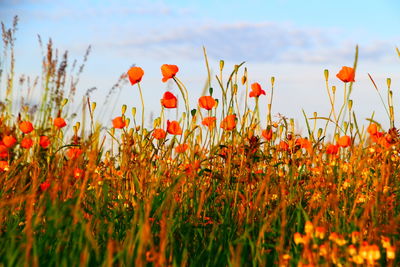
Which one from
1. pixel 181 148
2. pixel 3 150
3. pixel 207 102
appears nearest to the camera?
pixel 207 102

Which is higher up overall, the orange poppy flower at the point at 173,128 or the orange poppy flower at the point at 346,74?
the orange poppy flower at the point at 346,74

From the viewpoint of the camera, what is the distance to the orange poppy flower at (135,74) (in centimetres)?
322

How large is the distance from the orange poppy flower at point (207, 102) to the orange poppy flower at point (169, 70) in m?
0.26

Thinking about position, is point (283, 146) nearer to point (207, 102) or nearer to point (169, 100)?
point (207, 102)

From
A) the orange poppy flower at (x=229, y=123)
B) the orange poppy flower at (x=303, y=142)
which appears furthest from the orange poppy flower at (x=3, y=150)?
the orange poppy flower at (x=303, y=142)

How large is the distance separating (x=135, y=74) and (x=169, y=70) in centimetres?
25

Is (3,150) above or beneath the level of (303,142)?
beneath

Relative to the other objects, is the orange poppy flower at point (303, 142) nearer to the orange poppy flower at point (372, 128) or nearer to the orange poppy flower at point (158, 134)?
the orange poppy flower at point (372, 128)


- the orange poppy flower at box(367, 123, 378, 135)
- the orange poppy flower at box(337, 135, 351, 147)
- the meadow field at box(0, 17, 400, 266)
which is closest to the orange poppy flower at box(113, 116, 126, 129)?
the meadow field at box(0, 17, 400, 266)

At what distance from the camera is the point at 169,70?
10.3 ft

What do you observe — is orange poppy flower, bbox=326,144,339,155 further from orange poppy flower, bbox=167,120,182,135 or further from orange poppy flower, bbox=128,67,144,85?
orange poppy flower, bbox=128,67,144,85

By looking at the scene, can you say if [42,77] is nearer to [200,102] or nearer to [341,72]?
[200,102]

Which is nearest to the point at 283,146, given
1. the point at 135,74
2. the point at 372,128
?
the point at 372,128

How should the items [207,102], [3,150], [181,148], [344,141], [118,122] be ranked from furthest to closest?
[3,150] → [118,122] → [181,148] → [207,102] → [344,141]
